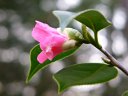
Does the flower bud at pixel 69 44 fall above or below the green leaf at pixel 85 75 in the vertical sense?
above

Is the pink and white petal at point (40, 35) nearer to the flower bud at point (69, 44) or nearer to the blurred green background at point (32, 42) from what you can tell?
the flower bud at point (69, 44)

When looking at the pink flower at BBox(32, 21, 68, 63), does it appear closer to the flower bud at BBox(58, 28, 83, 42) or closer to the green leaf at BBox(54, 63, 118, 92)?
the flower bud at BBox(58, 28, 83, 42)

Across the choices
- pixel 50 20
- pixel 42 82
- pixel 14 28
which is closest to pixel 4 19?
pixel 14 28

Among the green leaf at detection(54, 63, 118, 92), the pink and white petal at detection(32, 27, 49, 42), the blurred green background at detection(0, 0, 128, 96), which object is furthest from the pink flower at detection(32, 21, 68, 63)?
the blurred green background at detection(0, 0, 128, 96)

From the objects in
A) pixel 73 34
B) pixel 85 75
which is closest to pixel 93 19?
pixel 73 34

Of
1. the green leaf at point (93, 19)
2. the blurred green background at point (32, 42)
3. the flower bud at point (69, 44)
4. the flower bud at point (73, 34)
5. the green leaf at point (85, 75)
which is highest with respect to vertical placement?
the green leaf at point (93, 19)

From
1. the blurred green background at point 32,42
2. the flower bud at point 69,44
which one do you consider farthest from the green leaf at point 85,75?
the blurred green background at point 32,42
